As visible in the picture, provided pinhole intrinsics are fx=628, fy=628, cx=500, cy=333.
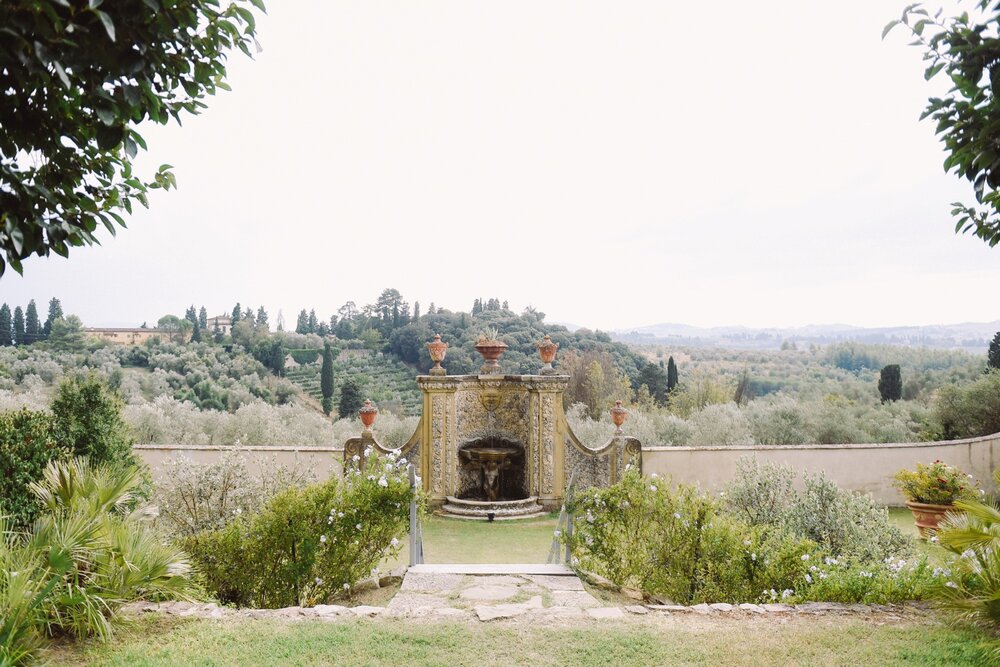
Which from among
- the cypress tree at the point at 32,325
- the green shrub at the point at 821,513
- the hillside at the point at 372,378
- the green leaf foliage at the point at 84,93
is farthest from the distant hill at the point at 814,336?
the green leaf foliage at the point at 84,93

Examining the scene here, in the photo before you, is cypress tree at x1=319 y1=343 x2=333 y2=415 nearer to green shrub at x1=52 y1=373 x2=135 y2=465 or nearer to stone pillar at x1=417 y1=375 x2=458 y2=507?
stone pillar at x1=417 y1=375 x2=458 y2=507

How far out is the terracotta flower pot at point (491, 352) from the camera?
35.0 ft

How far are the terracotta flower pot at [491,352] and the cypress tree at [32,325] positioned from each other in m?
20.0

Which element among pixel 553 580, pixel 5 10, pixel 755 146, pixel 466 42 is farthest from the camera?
pixel 755 146

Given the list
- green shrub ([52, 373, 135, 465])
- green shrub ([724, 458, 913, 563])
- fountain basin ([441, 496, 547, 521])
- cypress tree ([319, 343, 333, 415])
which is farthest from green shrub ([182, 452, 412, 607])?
cypress tree ([319, 343, 333, 415])

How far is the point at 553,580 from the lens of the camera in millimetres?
5352

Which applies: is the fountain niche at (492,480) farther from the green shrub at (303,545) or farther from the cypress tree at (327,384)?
the cypress tree at (327,384)

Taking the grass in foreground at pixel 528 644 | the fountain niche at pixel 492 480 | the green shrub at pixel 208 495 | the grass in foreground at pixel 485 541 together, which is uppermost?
the green shrub at pixel 208 495

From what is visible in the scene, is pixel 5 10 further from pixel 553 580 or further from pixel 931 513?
pixel 931 513

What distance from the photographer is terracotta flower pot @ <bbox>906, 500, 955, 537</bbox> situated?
7.63 m

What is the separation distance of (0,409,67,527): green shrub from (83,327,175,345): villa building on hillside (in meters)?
19.6

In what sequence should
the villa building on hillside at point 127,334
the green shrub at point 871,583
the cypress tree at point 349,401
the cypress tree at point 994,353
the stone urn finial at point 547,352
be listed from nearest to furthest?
the green shrub at point 871,583, the stone urn finial at point 547,352, the cypress tree at point 994,353, the cypress tree at point 349,401, the villa building on hillside at point 127,334

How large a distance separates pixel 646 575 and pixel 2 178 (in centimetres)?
500

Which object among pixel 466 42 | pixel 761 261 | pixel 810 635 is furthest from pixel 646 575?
pixel 761 261
